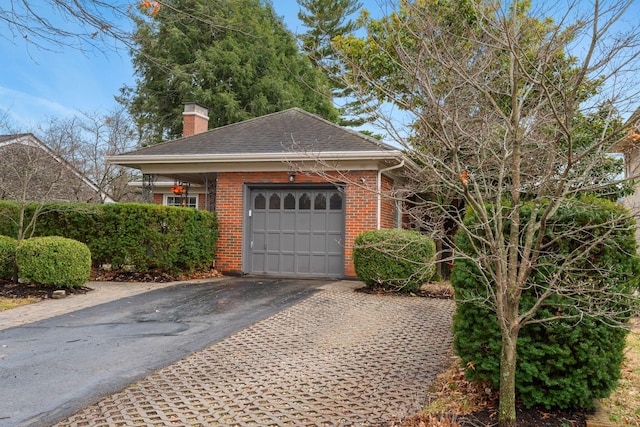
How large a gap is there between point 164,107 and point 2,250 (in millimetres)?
18009

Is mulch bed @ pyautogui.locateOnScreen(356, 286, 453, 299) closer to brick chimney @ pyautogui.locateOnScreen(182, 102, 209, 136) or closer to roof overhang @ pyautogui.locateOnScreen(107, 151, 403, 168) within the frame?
roof overhang @ pyautogui.locateOnScreen(107, 151, 403, 168)

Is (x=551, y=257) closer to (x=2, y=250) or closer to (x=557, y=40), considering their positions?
(x=557, y=40)

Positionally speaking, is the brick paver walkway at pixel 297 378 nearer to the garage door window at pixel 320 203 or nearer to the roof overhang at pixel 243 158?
the roof overhang at pixel 243 158

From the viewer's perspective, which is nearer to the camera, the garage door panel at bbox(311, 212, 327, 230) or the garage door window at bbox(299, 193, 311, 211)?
the garage door panel at bbox(311, 212, 327, 230)

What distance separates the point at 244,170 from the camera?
434 inches

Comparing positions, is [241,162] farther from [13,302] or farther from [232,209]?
[13,302]

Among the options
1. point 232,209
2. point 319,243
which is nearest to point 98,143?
point 232,209

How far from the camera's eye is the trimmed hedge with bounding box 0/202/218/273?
992cm

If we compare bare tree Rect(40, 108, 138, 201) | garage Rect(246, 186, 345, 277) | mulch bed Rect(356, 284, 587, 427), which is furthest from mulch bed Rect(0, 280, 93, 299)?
bare tree Rect(40, 108, 138, 201)

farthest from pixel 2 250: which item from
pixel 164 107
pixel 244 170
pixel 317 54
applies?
pixel 164 107

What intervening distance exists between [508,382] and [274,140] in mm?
9155

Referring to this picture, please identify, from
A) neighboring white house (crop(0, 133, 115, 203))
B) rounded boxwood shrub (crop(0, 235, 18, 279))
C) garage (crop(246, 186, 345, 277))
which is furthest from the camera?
neighboring white house (crop(0, 133, 115, 203))

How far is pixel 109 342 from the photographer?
214 inches

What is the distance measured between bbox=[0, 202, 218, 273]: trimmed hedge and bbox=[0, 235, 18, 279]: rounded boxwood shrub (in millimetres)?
1399
